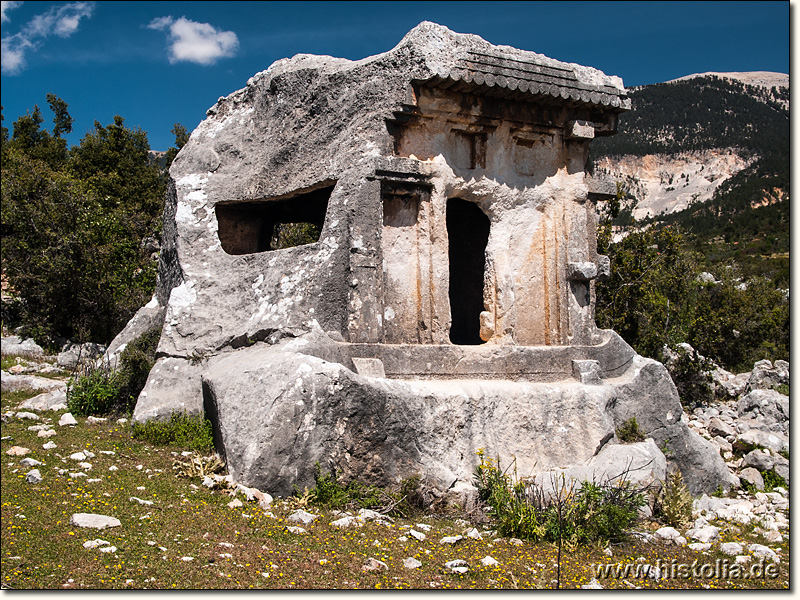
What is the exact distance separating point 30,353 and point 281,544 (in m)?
10.4

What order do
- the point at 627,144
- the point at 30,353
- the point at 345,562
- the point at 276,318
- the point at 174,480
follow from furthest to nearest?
the point at 627,144 → the point at 30,353 → the point at 276,318 → the point at 174,480 → the point at 345,562

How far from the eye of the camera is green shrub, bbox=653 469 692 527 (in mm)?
7277

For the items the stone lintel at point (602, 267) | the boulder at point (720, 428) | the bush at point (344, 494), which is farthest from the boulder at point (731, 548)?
the boulder at point (720, 428)

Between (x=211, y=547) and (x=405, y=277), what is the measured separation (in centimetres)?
422

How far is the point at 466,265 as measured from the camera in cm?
1111

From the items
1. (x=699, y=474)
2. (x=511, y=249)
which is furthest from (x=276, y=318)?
(x=699, y=474)

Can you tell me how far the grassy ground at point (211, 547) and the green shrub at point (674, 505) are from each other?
41cm

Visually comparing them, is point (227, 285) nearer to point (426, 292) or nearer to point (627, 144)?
point (426, 292)

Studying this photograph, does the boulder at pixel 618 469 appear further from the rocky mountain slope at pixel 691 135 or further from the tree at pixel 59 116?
the rocky mountain slope at pixel 691 135

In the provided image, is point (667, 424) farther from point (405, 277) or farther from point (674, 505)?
point (405, 277)

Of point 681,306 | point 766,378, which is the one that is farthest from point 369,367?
point 681,306

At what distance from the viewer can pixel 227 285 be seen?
28.9 feet

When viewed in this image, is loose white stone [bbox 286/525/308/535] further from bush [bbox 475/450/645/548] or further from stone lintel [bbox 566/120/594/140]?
stone lintel [bbox 566/120/594/140]

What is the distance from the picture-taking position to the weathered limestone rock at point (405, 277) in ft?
23.4
